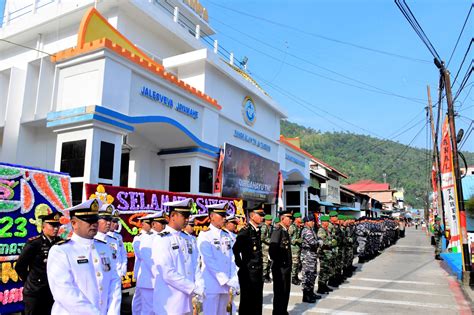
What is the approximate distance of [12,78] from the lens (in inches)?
475

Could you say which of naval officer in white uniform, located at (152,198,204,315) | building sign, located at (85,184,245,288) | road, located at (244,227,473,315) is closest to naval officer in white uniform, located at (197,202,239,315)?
naval officer in white uniform, located at (152,198,204,315)

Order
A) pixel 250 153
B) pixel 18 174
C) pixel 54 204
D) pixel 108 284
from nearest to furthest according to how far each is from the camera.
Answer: pixel 108 284 → pixel 18 174 → pixel 54 204 → pixel 250 153

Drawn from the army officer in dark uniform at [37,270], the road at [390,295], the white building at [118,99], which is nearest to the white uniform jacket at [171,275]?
the army officer in dark uniform at [37,270]

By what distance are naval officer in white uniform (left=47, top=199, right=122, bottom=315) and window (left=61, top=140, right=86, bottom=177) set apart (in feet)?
19.6

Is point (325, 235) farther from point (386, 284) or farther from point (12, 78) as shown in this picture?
point (12, 78)

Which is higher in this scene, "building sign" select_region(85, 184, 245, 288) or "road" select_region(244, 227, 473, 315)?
"building sign" select_region(85, 184, 245, 288)

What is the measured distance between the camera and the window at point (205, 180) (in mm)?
12523

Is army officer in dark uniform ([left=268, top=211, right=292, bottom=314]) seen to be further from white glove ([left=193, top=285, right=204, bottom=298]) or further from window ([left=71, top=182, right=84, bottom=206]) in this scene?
window ([left=71, top=182, right=84, bottom=206])

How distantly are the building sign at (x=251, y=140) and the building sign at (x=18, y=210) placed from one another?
9.20m

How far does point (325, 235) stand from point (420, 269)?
596 centimetres

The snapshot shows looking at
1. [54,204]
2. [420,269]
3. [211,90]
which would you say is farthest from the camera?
[211,90]

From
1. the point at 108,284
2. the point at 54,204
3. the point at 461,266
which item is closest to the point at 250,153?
the point at 461,266

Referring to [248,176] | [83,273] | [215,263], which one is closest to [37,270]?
[83,273]

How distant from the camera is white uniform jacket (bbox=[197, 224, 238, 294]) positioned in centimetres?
450
